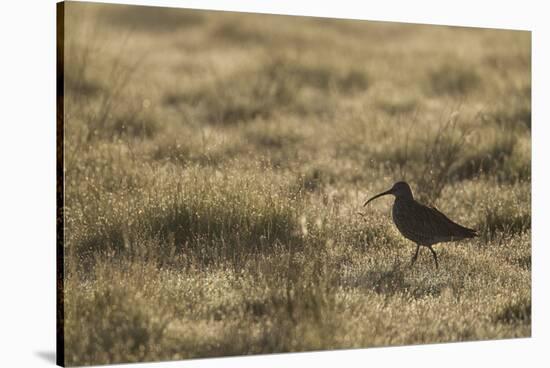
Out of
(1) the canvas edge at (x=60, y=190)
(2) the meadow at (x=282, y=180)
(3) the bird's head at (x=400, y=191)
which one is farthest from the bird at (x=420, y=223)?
(1) the canvas edge at (x=60, y=190)

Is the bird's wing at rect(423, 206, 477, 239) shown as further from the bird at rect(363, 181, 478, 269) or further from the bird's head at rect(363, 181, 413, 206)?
the bird's head at rect(363, 181, 413, 206)

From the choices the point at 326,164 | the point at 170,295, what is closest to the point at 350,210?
the point at 326,164

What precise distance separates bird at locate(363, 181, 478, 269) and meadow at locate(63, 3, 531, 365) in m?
0.23

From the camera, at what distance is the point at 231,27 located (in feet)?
35.3

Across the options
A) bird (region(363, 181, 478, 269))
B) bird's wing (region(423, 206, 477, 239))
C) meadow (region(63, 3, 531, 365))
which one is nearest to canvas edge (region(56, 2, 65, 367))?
meadow (region(63, 3, 531, 365))

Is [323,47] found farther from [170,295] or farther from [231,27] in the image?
[170,295]

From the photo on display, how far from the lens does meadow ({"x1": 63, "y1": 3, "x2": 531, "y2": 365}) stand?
7.91m

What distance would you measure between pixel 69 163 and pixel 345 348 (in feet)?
7.68

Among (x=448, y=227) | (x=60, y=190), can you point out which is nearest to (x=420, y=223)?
(x=448, y=227)

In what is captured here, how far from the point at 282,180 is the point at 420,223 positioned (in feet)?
3.68

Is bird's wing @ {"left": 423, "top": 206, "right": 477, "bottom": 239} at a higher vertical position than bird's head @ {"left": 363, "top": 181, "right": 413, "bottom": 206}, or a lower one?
lower

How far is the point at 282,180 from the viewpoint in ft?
29.7

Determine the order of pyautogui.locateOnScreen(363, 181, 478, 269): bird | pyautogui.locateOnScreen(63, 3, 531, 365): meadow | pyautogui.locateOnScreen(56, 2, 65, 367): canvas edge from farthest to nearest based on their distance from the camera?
pyautogui.locateOnScreen(363, 181, 478, 269): bird
pyautogui.locateOnScreen(63, 3, 531, 365): meadow
pyautogui.locateOnScreen(56, 2, 65, 367): canvas edge

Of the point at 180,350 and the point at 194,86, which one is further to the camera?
the point at 194,86
